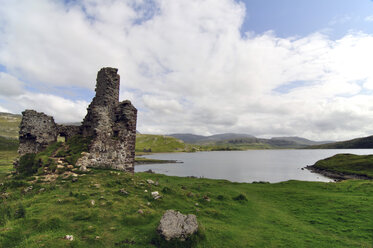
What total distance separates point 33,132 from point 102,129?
766 centimetres

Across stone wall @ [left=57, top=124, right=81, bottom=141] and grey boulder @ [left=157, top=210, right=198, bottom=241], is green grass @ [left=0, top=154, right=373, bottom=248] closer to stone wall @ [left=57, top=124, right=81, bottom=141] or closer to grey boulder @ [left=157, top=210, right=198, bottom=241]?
grey boulder @ [left=157, top=210, right=198, bottom=241]

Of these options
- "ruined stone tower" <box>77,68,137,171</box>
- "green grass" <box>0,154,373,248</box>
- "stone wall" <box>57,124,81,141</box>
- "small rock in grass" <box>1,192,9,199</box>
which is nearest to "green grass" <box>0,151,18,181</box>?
"stone wall" <box>57,124,81,141</box>

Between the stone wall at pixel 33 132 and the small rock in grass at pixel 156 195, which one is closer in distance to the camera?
the small rock in grass at pixel 156 195

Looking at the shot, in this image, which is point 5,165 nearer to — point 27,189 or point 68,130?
point 68,130

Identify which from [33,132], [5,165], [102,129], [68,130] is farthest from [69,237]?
[5,165]

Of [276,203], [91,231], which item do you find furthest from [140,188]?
[276,203]

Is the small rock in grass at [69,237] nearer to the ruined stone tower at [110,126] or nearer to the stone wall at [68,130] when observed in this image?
the ruined stone tower at [110,126]

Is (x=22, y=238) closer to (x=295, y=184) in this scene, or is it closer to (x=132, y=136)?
(x=132, y=136)

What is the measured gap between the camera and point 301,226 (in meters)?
13.1

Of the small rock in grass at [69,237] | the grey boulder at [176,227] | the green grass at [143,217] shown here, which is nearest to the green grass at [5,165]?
the green grass at [143,217]

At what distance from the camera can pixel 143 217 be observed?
1111 cm

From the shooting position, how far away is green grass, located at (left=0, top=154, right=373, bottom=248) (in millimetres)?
8781

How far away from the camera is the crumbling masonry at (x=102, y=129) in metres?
21.4

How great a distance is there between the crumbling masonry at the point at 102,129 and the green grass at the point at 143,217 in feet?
13.1
